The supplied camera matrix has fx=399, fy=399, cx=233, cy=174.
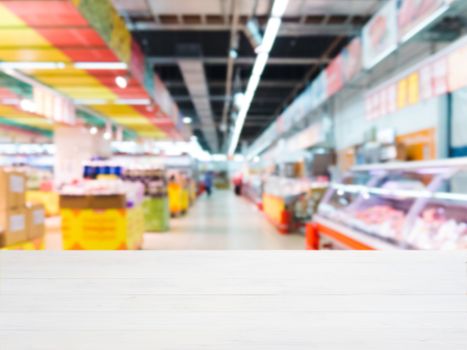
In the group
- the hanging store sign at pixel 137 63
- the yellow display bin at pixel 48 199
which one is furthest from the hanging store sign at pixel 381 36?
the yellow display bin at pixel 48 199

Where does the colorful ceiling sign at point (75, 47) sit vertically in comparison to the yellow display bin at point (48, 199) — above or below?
above

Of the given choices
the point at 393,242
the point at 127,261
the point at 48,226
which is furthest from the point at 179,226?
the point at 127,261

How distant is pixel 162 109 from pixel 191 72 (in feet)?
4.58

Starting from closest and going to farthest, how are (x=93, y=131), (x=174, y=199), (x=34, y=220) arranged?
(x=34, y=220) → (x=174, y=199) → (x=93, y=131)

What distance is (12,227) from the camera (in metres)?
3.87

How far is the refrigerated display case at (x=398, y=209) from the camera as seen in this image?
3.55 meters

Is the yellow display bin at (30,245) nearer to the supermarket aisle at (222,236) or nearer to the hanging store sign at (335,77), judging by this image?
the supermarket aisle at (222,236)

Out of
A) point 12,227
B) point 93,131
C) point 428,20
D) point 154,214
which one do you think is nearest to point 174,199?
point 154,214

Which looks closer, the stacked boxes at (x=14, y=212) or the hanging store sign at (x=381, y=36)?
the stacked boxes at (x=14, y=212)

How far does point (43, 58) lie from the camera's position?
6566 mm

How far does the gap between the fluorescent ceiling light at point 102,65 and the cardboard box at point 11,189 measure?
3.19 m

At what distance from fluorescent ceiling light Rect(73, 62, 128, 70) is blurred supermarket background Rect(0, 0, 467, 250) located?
55 millimetres

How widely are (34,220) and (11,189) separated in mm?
544

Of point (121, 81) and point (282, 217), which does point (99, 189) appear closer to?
point (121, 81)
